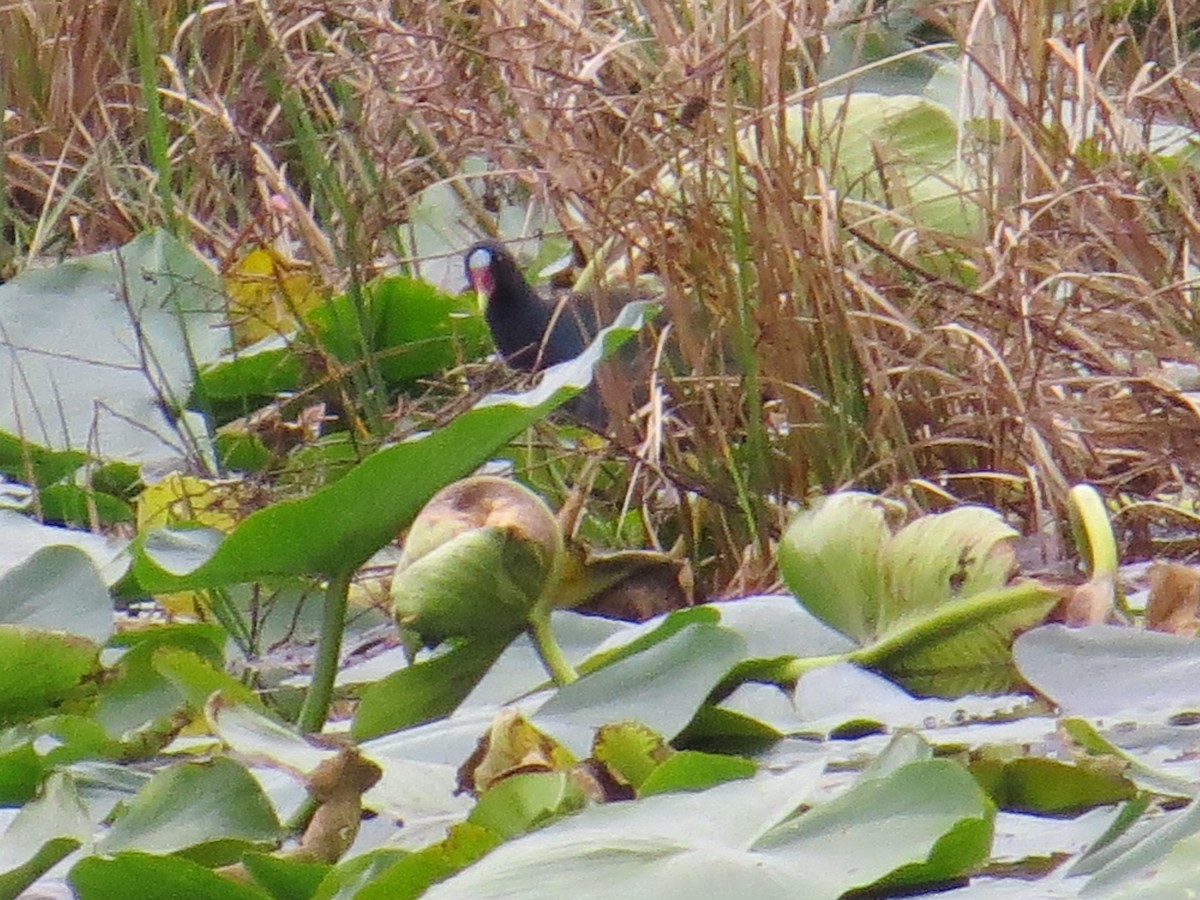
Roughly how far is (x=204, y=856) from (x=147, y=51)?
1.11 metres

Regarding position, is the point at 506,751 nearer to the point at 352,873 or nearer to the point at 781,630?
the point at 352,873

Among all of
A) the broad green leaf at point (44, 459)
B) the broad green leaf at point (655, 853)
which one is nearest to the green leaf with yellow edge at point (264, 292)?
the broad green leaf at point (44, 459)

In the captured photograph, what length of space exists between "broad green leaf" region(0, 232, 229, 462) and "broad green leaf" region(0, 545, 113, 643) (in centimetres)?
58

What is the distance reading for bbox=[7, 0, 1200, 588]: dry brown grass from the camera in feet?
5.41

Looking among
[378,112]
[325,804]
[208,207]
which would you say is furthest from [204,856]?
[208,207]

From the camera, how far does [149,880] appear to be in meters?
0.87

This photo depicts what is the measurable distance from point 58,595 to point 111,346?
2.75ft

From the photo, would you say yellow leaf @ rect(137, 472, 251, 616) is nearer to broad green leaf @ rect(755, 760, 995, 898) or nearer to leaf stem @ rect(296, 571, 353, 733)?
leaf stem @ rect(296, 571, 353, 733)

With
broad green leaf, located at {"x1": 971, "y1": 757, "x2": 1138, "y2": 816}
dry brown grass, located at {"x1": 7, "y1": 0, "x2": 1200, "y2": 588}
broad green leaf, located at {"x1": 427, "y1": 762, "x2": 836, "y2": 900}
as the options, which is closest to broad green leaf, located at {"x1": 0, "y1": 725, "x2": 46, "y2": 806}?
broad green leaf, located at {"x1": 427, "y1": 762, "x2": 836, "y2": 900}

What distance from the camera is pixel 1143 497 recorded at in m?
1.64

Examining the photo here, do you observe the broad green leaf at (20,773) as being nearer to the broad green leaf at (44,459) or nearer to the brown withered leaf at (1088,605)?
the brown withered leaf at (1088,605)

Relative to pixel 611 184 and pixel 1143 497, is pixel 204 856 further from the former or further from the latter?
pixel 611 184

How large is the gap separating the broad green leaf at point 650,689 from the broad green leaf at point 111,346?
848mm

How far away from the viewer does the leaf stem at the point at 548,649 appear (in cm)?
115
